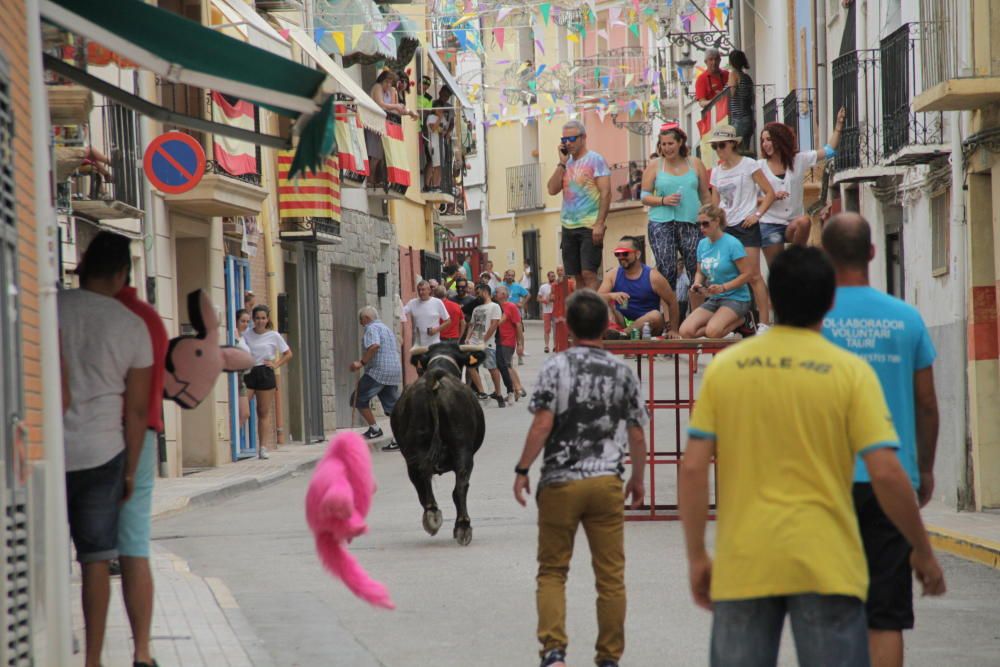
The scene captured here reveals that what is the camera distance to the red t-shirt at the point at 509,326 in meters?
32.8

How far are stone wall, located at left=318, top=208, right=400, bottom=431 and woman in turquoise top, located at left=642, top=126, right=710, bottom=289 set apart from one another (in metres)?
15.2

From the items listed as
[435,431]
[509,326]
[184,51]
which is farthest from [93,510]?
[509,326]

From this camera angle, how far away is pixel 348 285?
34.6m

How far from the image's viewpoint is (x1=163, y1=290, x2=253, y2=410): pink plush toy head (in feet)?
28.0

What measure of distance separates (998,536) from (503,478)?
21.8 feet

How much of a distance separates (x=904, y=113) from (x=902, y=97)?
619mm

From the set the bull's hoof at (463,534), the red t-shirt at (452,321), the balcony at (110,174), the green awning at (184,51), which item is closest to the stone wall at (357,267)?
the red t-shirt at (452,321)

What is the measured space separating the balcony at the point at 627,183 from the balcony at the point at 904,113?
4059 centimetres

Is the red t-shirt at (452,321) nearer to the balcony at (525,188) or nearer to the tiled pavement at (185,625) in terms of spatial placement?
the tiled pavement at (185,625)

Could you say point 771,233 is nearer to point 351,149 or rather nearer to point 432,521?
point 432,521

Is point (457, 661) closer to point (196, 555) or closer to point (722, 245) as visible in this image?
point (196, 555)

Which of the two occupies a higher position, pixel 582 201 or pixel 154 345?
pixel 582 201

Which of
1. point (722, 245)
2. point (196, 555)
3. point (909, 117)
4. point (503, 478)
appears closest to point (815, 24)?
point (909, 117)

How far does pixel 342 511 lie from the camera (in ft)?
24.6
